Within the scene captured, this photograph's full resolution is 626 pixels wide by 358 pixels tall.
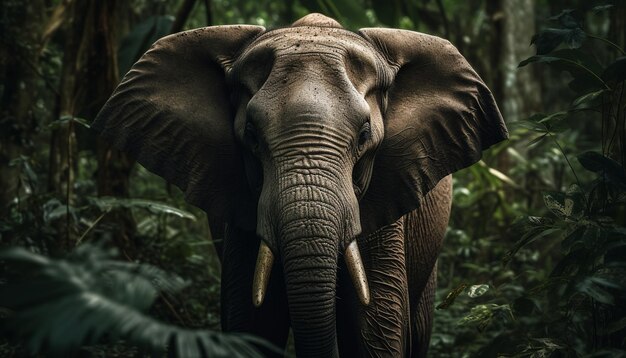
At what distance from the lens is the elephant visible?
4816 mm

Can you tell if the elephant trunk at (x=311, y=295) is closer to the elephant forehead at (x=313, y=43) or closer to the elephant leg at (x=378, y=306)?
the elephant leg at (x=378, y=306)

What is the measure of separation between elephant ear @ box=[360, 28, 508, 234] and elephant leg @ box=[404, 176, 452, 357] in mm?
599

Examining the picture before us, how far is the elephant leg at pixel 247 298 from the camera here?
5.56m

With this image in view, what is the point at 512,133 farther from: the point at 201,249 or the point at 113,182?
the point at 113,182

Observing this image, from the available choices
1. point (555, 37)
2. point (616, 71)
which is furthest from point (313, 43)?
point (616, 71)

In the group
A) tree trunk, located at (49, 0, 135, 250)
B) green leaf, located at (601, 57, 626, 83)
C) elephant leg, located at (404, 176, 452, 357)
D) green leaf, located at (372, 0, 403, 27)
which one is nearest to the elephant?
elephant leg, located at (404, 176, 452, 357)

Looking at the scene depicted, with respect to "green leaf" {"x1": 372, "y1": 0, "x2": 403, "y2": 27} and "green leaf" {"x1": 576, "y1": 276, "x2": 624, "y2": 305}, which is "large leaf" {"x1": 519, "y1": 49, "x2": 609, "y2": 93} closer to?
"green leaf" {"x1": 576, "y1": 276, "x2": 624, "y2": 305}

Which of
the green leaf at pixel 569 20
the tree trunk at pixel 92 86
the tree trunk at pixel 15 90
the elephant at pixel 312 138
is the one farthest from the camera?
the tree trunk at pixel 15 90

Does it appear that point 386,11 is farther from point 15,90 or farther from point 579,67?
point 579,67

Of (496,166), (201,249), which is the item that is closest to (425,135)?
(201,249)

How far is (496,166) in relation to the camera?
1258cm

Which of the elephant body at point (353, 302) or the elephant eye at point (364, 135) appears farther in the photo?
the elephant body at point (353, 302)

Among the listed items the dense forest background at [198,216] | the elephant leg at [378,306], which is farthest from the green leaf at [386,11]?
the elephant leg at [378,306]

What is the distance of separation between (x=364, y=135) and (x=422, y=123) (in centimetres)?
67
